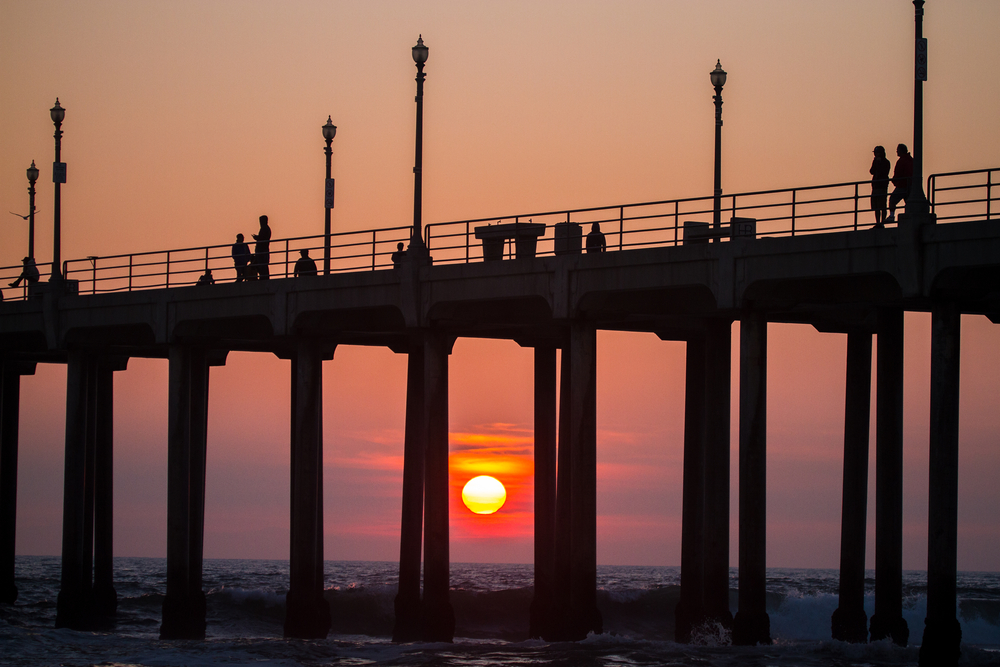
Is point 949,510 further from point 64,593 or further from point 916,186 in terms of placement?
point 64,593

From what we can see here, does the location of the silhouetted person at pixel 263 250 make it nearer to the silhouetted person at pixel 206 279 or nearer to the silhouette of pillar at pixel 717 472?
the silhouetted person at pixel 206 279

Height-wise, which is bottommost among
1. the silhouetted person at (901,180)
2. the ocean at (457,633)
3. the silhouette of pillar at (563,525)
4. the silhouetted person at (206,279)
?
the ocean at (457,633)

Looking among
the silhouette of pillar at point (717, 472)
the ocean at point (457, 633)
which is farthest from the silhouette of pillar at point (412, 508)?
the silhouette of pillar at point (717, 472)

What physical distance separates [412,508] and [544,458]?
400 cm

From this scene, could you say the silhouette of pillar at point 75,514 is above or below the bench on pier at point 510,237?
below

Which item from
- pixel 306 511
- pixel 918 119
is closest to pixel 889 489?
pixel 918 119

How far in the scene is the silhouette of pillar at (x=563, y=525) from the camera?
3659 centimetres

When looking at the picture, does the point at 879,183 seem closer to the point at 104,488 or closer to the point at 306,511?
the point at 306,511

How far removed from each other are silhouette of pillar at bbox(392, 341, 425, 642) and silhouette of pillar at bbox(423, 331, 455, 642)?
3043 mm

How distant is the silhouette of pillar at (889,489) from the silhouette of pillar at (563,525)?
7255mm

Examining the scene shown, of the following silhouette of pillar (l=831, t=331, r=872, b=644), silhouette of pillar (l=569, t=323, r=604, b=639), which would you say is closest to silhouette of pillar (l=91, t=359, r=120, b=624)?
silhouette of pillar (l=569, t=323, r=604, b=639)

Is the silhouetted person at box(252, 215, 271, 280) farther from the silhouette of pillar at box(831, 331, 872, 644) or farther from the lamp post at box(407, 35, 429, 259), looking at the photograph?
the silhouette of pillar at box(831, 331, 872, 644)

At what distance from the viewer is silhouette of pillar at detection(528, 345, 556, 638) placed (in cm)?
4369

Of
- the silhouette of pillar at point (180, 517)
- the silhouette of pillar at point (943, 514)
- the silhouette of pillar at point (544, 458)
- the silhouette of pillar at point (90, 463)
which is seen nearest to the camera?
the silhouette of pillar at point (943, 514)
